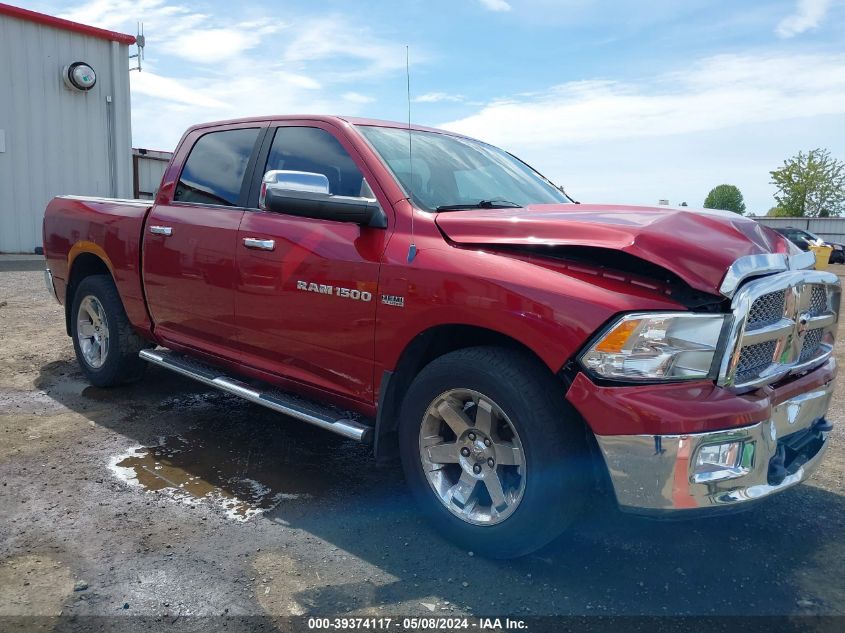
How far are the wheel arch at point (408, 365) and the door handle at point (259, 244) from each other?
100cm

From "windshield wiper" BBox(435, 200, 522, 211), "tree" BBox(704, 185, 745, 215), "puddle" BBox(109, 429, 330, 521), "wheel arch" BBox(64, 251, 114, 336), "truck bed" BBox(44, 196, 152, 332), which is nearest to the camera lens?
"windshield wiper" BBox(435, 200, 522, 211)

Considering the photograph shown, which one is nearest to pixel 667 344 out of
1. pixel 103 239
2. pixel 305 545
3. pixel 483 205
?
pixel 483 205

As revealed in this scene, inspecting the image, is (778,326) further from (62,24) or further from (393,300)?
(62,24)

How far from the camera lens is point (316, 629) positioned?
8.07ft

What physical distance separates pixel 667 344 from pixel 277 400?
6.69 ft

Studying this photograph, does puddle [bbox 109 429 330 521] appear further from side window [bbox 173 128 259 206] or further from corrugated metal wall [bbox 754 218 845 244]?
corrugated metal wall [bbox 754 218 845 244]

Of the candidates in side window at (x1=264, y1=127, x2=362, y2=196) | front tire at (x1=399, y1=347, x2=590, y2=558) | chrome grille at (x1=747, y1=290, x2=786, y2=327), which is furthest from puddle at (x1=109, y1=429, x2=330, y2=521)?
chrome grille at (x1=747, y1=290, x2=786, y2=327)

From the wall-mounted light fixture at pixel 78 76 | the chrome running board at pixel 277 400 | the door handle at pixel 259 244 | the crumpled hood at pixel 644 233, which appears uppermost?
the wall-mounted light fixture at pixel 78 76

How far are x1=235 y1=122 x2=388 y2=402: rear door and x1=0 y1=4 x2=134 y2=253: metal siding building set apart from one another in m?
13.6

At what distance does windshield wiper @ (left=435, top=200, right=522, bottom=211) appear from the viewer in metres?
3.38

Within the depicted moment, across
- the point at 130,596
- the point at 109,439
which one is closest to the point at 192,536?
the point at 130,596

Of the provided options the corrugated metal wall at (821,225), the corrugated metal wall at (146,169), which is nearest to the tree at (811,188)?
the corrugated metal wall at (821,225)

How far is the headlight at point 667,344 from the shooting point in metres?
2.45

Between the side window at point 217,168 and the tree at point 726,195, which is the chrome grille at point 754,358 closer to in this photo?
the side window at point 217,168
